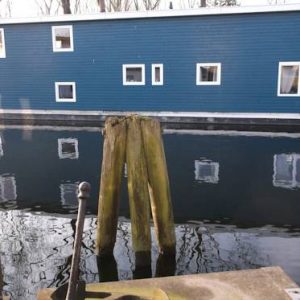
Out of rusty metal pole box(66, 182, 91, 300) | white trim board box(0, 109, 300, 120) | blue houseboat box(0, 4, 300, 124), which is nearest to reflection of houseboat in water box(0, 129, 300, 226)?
white trim board box(0, 109, 300, 120)

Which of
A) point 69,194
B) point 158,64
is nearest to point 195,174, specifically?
point 69,194

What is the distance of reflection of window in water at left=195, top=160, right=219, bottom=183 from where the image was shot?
9.55 meters

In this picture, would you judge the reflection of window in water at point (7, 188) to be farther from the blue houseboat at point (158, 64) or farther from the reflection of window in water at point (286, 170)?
the blue houseboat at point (158, 64)

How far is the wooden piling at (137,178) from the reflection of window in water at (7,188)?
14.5 feet

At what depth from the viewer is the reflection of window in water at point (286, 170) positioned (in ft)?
30.5

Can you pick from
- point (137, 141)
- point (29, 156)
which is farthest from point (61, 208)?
point (29, 156)

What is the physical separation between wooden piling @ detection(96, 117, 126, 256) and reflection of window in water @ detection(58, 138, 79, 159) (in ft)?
22.8

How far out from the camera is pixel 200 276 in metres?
3.22

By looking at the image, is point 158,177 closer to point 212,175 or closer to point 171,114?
point 212,175

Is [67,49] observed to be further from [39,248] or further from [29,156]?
[39,248]

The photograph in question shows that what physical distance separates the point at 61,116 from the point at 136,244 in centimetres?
1393

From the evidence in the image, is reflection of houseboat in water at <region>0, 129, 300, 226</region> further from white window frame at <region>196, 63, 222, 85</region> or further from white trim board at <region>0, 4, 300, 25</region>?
white trim board at <region>0, 4, 300, 25</region>

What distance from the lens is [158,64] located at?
17078mm

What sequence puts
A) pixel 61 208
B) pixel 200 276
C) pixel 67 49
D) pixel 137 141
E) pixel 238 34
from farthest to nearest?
1. pixel 67 49
2. pixel 238 34
3. pixel 61 208
4. pixel 137 141
5. pixel 200 276
